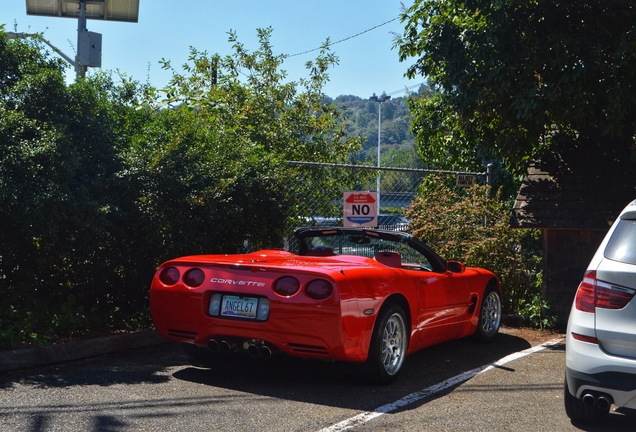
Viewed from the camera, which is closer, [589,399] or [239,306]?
[589,399]

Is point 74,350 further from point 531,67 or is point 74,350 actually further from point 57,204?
point 531,67

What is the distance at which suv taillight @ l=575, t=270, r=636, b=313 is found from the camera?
4.77 m

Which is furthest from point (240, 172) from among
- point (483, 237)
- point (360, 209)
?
point (483, 237)

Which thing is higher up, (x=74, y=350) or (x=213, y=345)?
(x=213, y=345)

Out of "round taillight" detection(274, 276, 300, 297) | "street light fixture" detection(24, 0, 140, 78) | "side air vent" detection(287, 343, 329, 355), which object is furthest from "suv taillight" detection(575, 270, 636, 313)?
"street light fixture" detection(24, 0, 140, 78)

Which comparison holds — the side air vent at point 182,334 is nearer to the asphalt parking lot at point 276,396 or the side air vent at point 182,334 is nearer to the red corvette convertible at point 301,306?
the red corvette convertible at point 301,306

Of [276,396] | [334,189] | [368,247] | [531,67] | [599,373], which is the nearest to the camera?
[599,373]

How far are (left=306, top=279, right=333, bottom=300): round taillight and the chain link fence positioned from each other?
3.71m

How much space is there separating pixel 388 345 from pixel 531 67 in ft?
14.6

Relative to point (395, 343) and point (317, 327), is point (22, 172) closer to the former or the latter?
point (317, 327)

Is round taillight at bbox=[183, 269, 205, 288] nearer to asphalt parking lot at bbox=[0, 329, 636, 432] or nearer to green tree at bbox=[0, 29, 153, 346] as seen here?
asphalt parking lot at bbox=[0, 329, 636, 432]

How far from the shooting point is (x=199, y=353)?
686 cm

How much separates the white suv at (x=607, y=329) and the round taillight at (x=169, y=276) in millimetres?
3283

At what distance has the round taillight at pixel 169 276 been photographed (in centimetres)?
647
